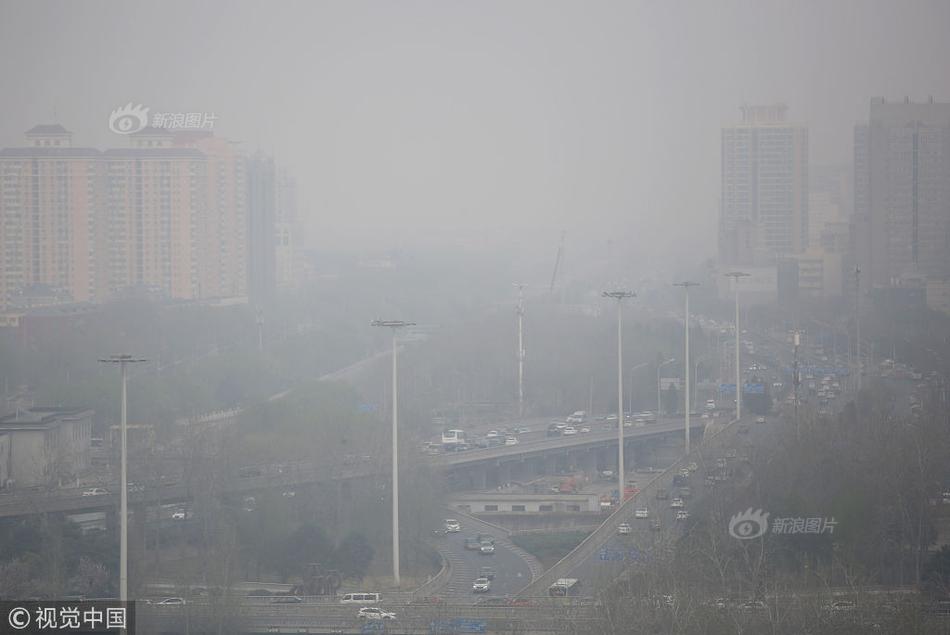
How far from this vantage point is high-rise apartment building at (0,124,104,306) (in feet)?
78.6

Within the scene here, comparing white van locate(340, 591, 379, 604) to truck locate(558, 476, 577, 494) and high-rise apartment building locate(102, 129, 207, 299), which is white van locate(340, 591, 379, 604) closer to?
truck locate(558, 476, 577, 494)

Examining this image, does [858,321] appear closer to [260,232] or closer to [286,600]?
[286,600]

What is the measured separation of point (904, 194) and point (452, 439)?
11.0 m

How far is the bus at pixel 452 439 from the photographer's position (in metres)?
13.9

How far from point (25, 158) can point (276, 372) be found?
8.55 meters

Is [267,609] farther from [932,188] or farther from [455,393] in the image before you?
[932,188]

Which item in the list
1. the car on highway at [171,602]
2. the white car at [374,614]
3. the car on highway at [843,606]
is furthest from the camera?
the car on highway at [171,602]

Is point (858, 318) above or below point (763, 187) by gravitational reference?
below

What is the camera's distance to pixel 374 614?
7.51 metres

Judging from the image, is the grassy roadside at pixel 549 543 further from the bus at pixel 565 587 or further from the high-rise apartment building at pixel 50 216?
the high-rise apartment building at pixel 50 216

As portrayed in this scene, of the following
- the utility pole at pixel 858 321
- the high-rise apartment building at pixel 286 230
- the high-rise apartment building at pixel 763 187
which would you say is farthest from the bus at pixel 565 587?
the high-rise apartment building at pixel 286 230

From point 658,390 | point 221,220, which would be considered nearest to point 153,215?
point 221,220

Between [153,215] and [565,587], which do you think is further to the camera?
[153,215]

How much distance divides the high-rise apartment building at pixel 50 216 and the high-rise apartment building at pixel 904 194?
43.6ft
